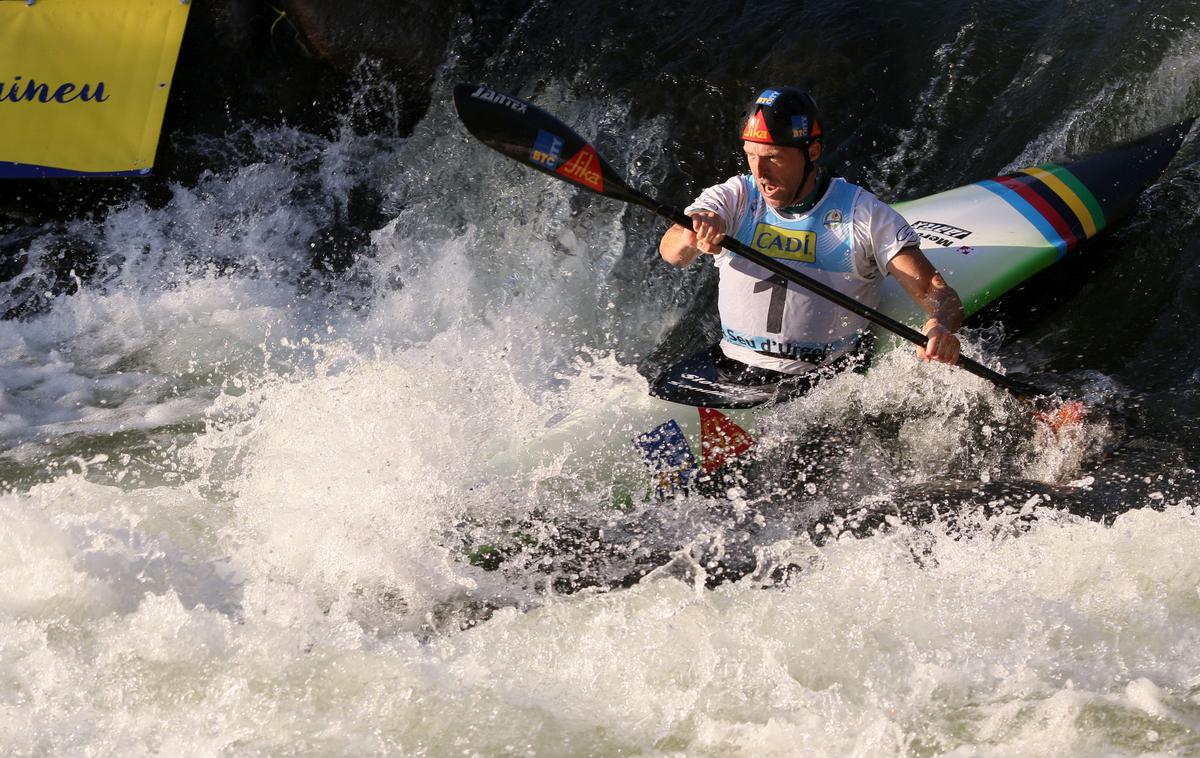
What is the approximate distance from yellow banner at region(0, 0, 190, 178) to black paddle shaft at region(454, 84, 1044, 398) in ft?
9.95

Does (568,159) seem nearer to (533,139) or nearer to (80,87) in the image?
(533,139)

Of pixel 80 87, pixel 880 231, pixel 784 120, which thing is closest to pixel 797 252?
pixel 880 231

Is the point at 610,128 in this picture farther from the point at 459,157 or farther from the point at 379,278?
the point at 379,278

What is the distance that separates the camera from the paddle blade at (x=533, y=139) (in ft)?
13.0

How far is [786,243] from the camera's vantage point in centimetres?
402

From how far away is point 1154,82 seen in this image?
586 cm

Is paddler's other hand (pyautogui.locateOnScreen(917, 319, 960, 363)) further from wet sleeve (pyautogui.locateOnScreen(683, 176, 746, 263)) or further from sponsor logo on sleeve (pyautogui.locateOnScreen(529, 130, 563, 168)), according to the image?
sponsor logo on sleeve (pyautogui.locateOnScreen(529, 130, 563, 168))

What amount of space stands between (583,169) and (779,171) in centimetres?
72

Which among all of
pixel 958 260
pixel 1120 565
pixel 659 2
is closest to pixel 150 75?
pixel 659 2

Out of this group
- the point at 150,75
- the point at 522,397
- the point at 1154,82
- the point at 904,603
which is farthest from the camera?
the point at 150,75

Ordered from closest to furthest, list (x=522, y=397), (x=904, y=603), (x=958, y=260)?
(x=904, y=603)
(x=522, y=397)
(x=958, y=260)

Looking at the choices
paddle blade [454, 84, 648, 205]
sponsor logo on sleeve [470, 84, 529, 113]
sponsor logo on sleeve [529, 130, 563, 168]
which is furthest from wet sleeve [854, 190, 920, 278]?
sponsor logo on sleeve [470, 84, 529, 113]

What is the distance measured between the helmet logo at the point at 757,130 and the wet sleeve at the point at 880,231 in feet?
1.34

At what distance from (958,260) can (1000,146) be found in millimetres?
1418
